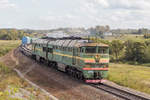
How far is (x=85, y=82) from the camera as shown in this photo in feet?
78.3

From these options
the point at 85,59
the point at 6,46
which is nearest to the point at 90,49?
the point at 85,59

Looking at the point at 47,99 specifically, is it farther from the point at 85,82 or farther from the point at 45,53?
the point at 45,53

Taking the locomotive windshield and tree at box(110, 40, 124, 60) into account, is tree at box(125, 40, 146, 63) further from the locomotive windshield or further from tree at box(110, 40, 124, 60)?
the locomotive windshield

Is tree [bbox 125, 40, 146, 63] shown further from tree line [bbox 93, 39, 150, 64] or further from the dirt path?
the dirt path

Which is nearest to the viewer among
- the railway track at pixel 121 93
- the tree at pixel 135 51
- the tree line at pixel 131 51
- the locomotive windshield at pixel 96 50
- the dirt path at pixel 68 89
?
the railway track at pixel 121 93

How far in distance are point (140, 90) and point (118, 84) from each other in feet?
10.7

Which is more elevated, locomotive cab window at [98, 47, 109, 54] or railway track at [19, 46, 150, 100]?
locomotive cab window at [98, 47, 109, 54]

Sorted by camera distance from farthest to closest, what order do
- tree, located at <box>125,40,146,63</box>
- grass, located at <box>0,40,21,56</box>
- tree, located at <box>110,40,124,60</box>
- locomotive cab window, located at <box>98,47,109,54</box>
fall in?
grass, located at <box>0,40,21,56</box>, tree, located at <box>110,40,124,60</box>, tree, located at <box>125,40,146,63</box>, locomotive cab window, located at <box>98,47,109,54</box>

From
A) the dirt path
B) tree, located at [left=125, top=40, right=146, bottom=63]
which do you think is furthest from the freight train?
tree, located at [left=125, top=40, right=146, bottom=63]

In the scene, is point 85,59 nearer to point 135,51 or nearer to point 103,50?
point 103,50

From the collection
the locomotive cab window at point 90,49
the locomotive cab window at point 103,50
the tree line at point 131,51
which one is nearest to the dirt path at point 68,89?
the locomotive cab window at point 90,49

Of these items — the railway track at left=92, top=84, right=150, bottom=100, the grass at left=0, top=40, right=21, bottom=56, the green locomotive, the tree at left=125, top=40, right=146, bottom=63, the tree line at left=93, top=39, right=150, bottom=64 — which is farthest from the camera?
the grass at left=0, top=40, right=21, bottom=56

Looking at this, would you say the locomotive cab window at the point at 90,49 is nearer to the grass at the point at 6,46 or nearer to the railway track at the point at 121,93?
the railway track at the point at 121,93

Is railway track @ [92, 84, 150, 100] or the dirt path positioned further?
the dirt path
